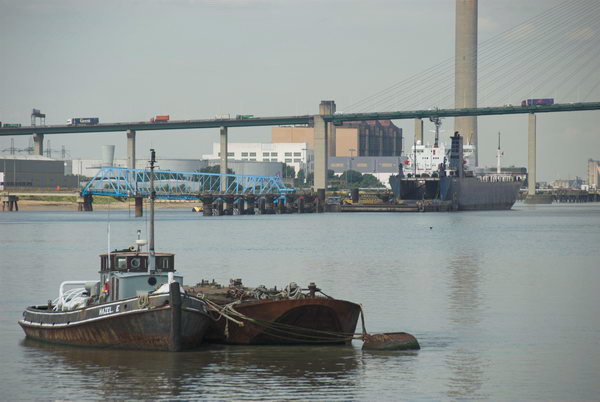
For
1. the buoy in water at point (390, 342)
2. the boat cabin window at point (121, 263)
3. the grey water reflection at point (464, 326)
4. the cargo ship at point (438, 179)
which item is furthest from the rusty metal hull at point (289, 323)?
the cargo ship at point (438, 179)

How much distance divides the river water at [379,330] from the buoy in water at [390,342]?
15.4 inches

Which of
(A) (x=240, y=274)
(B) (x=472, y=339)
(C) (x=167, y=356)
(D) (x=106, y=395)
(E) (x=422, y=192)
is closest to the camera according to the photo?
(D) (x=106, y=395)

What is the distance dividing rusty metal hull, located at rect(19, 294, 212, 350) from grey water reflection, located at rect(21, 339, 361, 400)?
0.30m

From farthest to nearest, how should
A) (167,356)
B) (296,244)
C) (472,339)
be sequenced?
(296,244)
(472,339)
(167,356)

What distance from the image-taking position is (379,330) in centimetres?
3631

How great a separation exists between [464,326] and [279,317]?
28.7 feet

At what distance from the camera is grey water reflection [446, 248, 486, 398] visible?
2766 cm

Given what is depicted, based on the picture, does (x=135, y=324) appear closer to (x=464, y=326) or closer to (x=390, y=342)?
(x=390, y=342)

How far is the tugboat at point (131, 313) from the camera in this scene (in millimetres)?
29914

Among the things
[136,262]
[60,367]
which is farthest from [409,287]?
[60,367]

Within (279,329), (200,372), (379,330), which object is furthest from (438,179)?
(200,372)

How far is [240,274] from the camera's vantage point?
186ft

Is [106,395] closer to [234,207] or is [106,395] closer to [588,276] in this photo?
[588,276]

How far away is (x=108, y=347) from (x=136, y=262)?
8.78 feet
